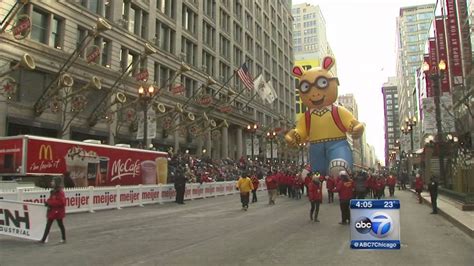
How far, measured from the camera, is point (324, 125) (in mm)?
23031

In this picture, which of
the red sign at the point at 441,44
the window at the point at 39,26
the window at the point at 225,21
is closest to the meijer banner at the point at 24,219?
the window at the point at 39,26

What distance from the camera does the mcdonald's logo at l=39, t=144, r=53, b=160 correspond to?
18922 mm

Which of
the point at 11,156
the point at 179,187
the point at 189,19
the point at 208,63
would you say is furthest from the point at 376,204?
the point at 208,63

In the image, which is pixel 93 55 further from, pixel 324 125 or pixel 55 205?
pixel 55 205

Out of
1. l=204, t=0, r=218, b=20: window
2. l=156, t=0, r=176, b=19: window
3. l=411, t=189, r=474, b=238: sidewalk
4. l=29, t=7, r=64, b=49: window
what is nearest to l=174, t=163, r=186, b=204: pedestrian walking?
l=29, t=7, r=64, b=49: window

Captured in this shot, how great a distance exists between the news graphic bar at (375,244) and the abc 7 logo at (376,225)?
9 cm

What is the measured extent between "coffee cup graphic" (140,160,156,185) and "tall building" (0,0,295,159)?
416 centimetres

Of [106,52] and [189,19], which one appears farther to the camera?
[189,19]

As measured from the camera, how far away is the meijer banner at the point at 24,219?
10812mm

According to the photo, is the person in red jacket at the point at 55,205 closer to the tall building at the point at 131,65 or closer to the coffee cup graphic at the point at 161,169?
the tall building at the point at 131,65

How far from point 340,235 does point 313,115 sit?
12070mm

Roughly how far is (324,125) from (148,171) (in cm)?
993

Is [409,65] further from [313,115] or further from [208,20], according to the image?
[313,115]

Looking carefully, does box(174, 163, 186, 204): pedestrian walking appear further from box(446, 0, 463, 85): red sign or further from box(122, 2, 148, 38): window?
box(446, 0, 463, 85): red sign
